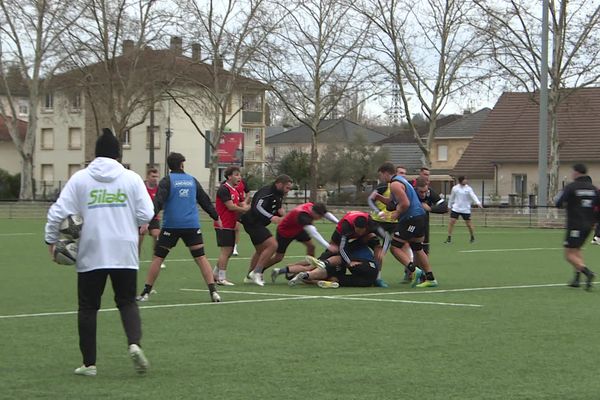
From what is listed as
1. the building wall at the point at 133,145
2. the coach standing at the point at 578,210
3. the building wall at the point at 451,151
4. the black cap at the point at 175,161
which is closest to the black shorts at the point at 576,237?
the coach standing at the point at 578,210

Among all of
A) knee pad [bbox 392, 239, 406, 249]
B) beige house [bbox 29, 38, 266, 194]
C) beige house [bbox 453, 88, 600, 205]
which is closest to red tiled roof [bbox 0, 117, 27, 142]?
beige house [bbox 29, 38, 266, 194]

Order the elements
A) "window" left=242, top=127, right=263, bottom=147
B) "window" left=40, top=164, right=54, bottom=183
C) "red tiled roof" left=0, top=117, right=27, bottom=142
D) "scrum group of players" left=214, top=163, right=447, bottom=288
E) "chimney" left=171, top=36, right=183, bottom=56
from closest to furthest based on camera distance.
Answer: "scrum group of players" left=214, top=163, right=447, bottom=288, "chimney" left=171, top=36, right=183, bottom=56, "window" left=40, top=164, right=54, bottom=183, "red tiled roof" left=0, top=117, right=27, bottom=142, "window" left=242, top=127, right=263, bottom=147

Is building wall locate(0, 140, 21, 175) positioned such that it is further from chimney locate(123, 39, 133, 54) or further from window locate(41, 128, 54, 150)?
chimney locate(123, 39, 133, 54)

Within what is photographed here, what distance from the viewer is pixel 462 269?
1928 cm

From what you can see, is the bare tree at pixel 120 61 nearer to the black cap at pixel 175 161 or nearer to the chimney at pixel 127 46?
the chimney at pixel 127 46

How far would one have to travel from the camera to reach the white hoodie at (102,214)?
7848mm

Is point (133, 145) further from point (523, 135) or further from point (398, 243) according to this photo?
point (398, 243)

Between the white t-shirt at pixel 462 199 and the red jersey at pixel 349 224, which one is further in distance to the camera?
the white t-shirt at pixel 462 199

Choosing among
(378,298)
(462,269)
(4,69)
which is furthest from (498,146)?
(378,298)

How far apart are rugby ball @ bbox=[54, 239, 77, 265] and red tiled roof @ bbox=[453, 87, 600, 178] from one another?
181 feet

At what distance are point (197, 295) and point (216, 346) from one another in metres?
4.68

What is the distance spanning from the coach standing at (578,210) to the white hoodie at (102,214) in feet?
28.2

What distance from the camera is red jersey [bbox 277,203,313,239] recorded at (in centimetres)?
1513

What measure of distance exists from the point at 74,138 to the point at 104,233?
79.1m
